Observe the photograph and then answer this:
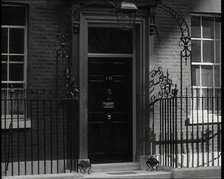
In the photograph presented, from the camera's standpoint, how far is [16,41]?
1010 cm

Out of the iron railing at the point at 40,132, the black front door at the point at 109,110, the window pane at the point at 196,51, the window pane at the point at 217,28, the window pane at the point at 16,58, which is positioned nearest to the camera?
the iron railing at the point at 40,132

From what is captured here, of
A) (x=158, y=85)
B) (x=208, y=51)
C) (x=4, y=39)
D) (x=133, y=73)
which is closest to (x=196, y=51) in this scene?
(x=208, y=51)

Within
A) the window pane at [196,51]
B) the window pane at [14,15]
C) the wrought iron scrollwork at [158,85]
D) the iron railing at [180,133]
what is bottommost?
the iron railing at [180,133]

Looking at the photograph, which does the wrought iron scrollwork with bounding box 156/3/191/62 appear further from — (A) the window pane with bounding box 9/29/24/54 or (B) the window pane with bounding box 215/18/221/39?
(A) the window pane with bounding box 9/29/24/54

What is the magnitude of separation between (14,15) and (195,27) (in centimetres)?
423

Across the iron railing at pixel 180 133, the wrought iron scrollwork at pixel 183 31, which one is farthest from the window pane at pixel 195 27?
the iron railing at pixel 180 133

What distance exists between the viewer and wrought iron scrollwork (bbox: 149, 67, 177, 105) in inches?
411

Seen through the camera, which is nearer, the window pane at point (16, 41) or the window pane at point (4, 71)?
the window pane at point (4, 71)

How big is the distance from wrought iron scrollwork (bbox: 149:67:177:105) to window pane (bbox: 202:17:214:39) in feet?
5.45

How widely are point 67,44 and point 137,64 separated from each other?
Result: 64.6 inches

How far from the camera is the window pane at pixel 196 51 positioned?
1156 cm

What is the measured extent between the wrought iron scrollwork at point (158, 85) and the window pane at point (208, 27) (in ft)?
5.45

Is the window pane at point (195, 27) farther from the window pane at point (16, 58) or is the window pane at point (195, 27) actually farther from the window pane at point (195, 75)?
the window pane at point (16, 58)

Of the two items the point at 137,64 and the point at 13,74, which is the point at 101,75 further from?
the point at 13,74
